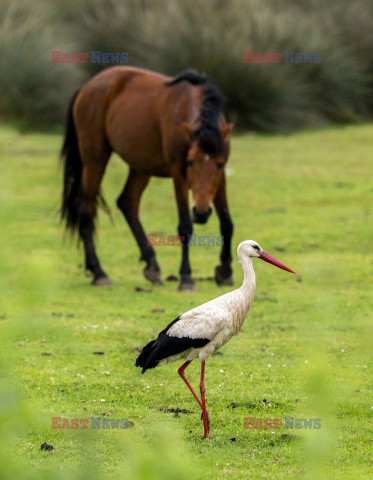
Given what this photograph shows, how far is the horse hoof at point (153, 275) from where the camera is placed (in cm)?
886

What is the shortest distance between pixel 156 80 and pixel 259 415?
16.7ft

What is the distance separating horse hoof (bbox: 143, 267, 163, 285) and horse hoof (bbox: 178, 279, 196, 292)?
477mm

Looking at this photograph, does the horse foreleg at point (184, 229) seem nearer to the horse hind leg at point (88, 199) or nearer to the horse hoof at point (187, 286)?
the horse hoof at point (187, 286)

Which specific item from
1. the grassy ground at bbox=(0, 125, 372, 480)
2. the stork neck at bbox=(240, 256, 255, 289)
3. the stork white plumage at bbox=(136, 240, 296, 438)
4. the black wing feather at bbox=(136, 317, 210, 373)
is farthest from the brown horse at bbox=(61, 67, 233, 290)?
the black wing feather at bbox=(136, 317, 210, 373)

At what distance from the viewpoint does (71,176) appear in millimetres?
9578

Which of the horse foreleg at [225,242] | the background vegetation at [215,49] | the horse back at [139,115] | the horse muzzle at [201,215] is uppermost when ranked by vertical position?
the horse back at [139,115]

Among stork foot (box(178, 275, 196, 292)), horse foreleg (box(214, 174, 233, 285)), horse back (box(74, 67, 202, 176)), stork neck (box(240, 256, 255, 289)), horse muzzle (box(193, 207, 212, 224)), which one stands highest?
stork neck (box(240, 256, 255, 289))

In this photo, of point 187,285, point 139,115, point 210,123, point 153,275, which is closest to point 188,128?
point 210,123

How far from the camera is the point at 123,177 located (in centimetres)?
1510

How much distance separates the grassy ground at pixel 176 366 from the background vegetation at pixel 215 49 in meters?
6.77

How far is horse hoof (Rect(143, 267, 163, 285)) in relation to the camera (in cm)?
886

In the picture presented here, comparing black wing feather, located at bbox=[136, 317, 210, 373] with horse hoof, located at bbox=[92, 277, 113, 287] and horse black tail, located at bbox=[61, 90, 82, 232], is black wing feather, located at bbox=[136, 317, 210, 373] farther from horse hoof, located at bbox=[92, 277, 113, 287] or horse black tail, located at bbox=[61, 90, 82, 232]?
horse black tail, located at bbox=[61, 90, 82, 232]

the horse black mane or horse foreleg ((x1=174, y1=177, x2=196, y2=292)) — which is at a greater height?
the horse black mane

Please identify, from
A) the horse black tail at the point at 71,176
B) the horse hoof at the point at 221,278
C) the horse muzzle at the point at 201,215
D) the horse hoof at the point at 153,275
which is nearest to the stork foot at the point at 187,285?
the horse hoof at the point at 221,278
